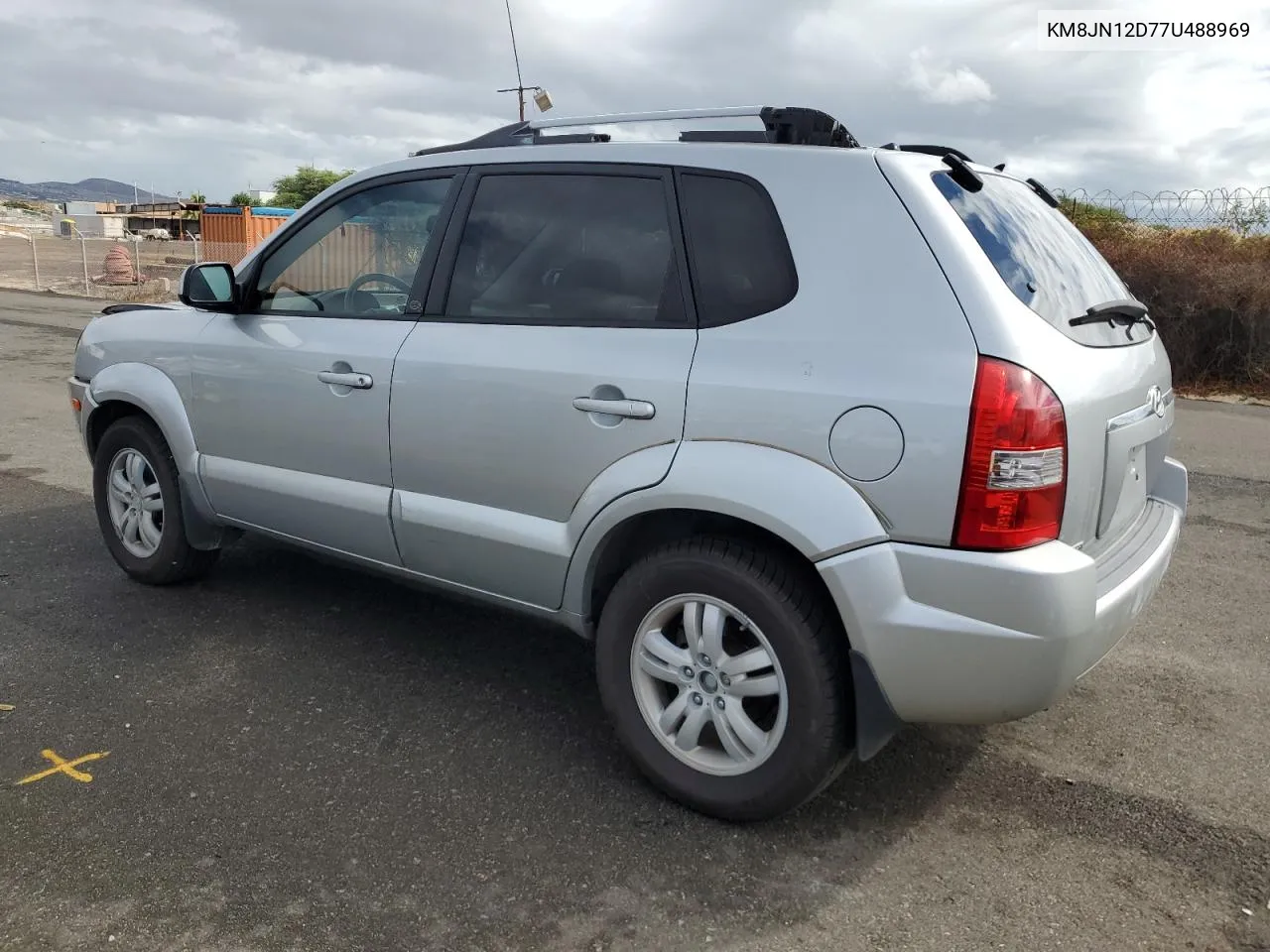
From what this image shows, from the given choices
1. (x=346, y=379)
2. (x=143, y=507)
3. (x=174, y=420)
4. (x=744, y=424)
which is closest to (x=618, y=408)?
(x=744, y=424)

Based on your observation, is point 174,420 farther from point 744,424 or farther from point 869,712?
point 869,712

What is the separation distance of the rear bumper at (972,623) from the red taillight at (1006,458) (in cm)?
6

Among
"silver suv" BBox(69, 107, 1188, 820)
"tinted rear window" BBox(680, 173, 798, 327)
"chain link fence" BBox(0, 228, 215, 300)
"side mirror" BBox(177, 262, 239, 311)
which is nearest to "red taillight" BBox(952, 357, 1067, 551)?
"silver suv" BBox(69, 107, 1188, 820)

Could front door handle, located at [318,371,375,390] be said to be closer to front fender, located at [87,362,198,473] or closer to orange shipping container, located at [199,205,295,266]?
front fender, located at [87,362,198,473]

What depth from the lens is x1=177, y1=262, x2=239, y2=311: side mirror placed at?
4152 millimetres

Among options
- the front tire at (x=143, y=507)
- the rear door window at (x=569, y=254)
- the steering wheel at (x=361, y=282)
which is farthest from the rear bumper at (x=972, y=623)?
the front tire at (x=143, y=507)

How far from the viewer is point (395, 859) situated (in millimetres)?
2812

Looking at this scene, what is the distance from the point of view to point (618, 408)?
9.94 feet

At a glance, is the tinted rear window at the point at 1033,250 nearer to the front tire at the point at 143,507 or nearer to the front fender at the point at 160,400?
the front fender at the point at 160,400

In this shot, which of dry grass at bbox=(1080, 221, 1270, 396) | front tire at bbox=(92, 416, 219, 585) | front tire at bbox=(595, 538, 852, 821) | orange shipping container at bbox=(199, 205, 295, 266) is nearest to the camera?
front tire at bbox=(595, 538, 852, 821)

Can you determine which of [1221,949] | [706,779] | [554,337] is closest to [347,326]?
[554,337]

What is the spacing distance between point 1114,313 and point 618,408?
1.43 meters

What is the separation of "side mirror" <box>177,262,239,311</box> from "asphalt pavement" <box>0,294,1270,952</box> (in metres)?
1.33

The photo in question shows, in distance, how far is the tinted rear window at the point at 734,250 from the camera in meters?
2.90
